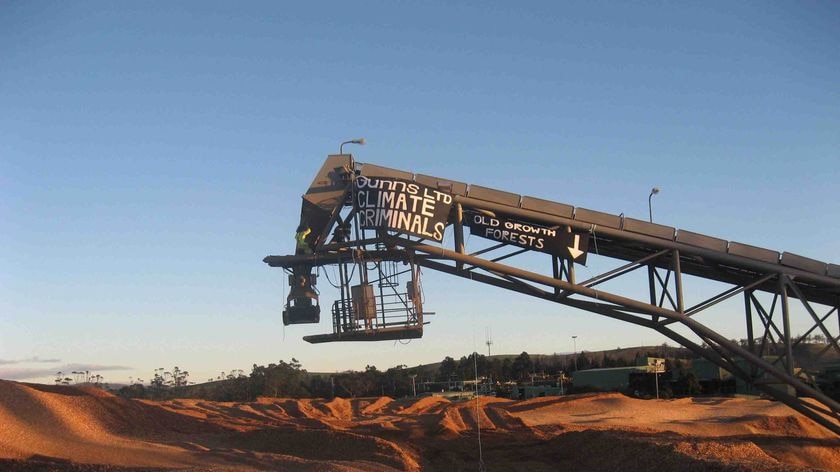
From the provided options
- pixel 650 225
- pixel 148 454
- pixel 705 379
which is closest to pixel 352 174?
pixel 650 225

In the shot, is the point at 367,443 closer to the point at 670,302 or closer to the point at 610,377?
the point at 670,302

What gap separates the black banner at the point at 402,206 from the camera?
23969mm

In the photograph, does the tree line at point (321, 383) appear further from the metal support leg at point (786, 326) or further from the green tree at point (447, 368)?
the metal support leg at point (786, 326)

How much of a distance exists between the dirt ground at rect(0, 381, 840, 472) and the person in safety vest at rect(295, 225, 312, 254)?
6.40m

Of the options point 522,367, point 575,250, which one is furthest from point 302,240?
point 522,367

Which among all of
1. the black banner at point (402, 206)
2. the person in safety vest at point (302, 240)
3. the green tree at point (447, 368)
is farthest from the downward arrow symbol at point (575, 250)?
the green tree at point (447, 368)

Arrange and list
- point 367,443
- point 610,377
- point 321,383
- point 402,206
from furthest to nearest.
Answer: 1. point 321,383
2. point 610,377
3. point 367,443
4. point 402,206

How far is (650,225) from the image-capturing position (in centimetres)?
2530

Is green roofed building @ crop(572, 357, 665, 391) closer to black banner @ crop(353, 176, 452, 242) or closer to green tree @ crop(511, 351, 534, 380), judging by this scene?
green tree @ crop(511, 351, 534, 380)

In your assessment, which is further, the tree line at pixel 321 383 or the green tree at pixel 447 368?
the green tree at pixel 447 368

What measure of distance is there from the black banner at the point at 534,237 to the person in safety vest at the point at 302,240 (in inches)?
212

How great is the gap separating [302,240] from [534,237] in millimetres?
7140

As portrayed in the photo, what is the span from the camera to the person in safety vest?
2497 centimetres

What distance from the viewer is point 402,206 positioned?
78.8 ft
